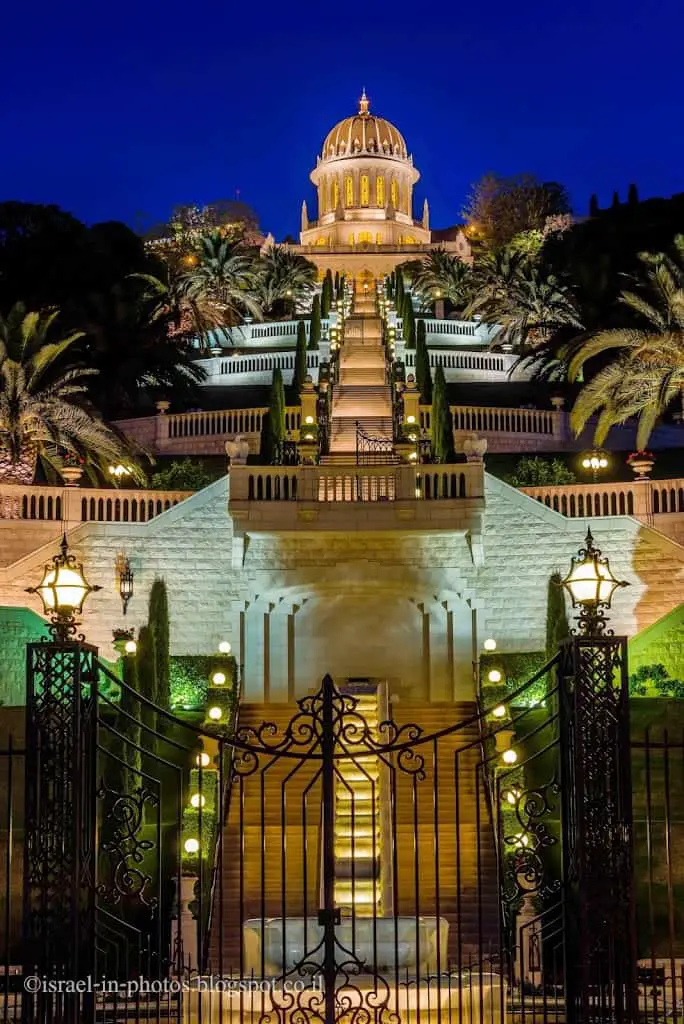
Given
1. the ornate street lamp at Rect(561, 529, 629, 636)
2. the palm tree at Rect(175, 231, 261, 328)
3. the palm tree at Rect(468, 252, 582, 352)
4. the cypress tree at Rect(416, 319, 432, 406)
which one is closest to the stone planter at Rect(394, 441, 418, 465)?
the cypress tree at Rect(416, 319, 432, 406)

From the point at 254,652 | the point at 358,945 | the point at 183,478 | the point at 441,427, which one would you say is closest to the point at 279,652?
the point at 254,652

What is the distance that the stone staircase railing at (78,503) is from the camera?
113 ft

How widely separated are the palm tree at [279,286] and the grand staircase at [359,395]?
963 centimetres

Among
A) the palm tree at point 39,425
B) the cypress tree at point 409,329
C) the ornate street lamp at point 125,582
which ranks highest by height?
the cypress tree at point 409,329

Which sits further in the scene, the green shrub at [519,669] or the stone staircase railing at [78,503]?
the stone staircase railing at [78,503]

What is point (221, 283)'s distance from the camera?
69.4m

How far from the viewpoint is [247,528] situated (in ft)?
109

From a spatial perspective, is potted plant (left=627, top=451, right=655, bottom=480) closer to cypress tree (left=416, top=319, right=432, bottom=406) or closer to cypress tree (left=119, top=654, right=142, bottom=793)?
cypress tree (left=416, top=319, right=432, bottom=406)

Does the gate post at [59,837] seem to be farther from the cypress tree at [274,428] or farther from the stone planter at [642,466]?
the cypress tree at [274,428]

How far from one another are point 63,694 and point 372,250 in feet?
267

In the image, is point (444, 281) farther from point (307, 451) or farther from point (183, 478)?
point (307, 451)

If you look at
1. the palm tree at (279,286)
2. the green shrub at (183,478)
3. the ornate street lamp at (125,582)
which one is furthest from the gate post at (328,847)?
the palm tree at (279,286)

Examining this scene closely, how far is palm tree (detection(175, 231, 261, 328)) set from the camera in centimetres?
6619

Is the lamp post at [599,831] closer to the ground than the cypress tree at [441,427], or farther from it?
closer to the ground
